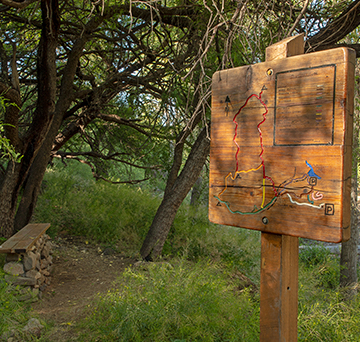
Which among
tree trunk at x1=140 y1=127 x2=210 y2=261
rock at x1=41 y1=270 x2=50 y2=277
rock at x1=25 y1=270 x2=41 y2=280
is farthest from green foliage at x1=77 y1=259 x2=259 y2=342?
tree trunk at x1=140 y1=127 x2=210 y2=261

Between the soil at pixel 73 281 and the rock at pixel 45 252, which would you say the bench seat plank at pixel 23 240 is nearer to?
the rock at pixel 45 252

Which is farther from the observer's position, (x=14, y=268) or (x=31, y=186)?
(x=31, y=186)

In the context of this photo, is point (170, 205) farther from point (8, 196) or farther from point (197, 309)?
point (197, 309)

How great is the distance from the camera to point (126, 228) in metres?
6.81

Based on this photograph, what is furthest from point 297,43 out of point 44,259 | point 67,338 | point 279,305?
point 44,259

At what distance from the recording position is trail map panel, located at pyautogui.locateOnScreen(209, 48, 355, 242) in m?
1.58

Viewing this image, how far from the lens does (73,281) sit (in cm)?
490

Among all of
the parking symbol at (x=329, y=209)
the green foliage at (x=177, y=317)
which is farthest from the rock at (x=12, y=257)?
the parking symbol at (x=329, y=209)

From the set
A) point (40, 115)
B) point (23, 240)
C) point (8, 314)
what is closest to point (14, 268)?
point (23, 240)

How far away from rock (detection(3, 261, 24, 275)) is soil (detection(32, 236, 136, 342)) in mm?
440

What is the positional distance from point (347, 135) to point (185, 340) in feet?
6.01

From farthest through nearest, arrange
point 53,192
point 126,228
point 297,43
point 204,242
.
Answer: point 53,192, point 126,228, point 204,242, point 297,43

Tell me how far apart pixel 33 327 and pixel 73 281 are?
1.84 m

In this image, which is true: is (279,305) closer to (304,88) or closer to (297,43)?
(304,88)
